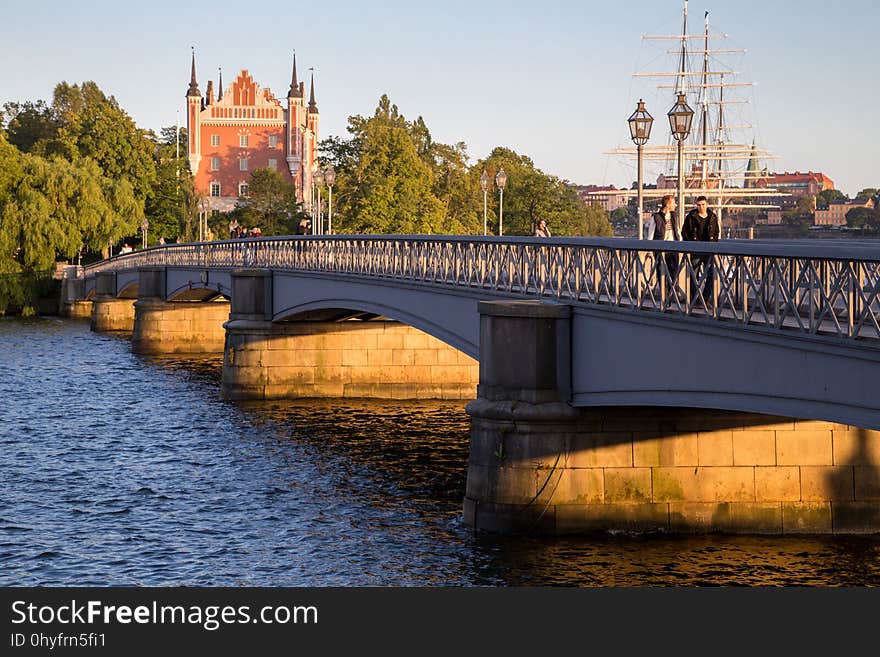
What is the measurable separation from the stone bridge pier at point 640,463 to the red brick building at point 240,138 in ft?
421

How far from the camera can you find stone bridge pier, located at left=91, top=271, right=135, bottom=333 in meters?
75.7

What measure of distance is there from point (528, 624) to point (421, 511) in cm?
889

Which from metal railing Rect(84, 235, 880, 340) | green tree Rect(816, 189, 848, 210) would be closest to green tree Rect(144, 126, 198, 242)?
green tree Rect(816, 189, 848, 210)

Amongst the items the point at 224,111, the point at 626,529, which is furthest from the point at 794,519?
the point at 224,111

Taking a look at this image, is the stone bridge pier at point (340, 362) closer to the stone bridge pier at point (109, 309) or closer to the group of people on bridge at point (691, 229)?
the group of people on bridge at point (691, 229)

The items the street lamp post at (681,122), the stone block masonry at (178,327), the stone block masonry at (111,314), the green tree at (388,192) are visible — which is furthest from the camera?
the green tree at (388,192)

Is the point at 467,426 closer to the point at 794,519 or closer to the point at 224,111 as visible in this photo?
the point at 794,519

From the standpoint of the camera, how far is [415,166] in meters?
94.6

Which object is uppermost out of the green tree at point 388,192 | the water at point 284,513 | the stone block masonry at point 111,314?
the green tree at point 388,192

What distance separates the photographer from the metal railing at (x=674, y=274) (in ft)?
51.9

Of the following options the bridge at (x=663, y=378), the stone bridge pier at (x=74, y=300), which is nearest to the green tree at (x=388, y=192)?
the stone bridge pier at (x=74, y=300)

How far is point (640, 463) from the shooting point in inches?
847

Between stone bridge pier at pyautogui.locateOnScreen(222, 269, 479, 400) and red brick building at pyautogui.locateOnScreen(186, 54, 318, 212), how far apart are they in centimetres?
10826

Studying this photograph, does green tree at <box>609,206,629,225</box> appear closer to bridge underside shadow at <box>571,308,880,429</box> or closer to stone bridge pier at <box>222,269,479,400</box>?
stone bridge pier at <box>222,269,479,400</box>
